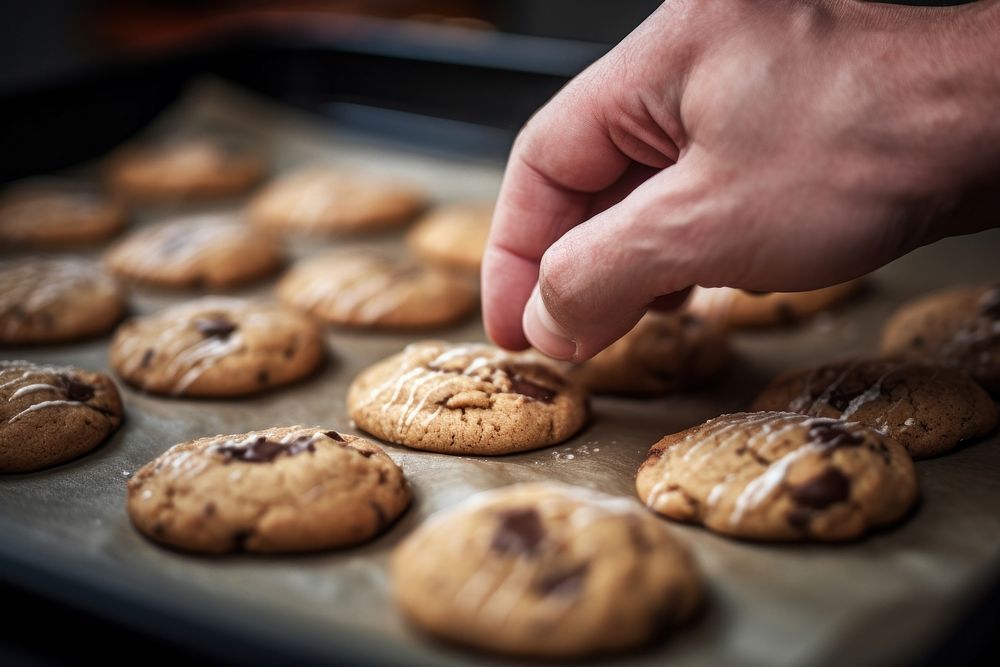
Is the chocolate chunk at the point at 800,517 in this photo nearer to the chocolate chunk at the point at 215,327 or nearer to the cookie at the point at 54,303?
the chocolate chunk at the point at 215,327

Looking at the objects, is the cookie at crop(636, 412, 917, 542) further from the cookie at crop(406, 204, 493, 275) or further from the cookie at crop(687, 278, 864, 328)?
the cookie at crop(406, 204, 493, 275)

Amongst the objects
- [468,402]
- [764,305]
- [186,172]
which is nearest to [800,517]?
[468,402]

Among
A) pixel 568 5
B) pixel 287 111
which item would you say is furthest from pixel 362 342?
pixel 568 5

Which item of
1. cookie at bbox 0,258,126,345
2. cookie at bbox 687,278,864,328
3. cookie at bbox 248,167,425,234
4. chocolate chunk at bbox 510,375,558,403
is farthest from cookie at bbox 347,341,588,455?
cookie at bbox 248,167,425,234

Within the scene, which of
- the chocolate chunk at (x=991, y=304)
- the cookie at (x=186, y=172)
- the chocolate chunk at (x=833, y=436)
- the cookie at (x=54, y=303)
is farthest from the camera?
the cookie at (x=186, y=172)

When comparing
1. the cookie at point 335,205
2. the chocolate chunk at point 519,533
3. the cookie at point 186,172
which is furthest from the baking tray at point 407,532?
the cookie at point 186,172

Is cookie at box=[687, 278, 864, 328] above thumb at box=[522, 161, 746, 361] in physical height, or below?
below

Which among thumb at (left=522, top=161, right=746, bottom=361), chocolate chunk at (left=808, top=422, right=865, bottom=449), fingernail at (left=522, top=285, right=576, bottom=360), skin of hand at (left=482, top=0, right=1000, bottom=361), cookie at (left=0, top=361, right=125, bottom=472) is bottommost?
cookie at (left=0, top=361, right=125, bottom=472)
